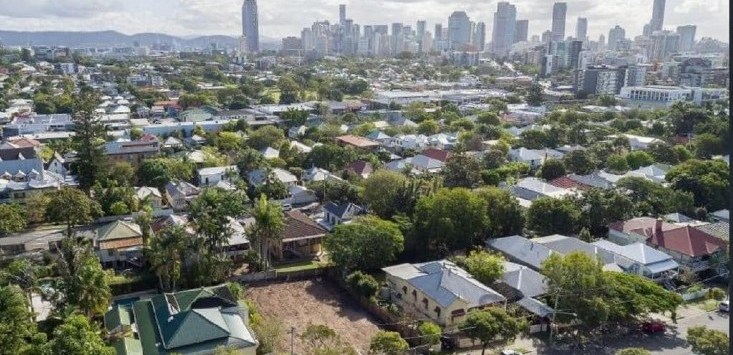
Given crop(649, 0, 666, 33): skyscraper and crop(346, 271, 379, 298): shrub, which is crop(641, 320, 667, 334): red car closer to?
crop(346, 271, 379, 298): shrub

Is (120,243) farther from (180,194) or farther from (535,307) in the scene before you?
(535,307)

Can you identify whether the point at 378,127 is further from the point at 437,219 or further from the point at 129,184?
the point at 437,219

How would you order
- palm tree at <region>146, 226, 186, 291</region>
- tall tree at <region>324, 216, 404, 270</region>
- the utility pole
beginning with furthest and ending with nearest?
tall tree at <region>324, 216, 404, 270</region> < palm tree at <region>146, 226, 186, 291</region> < the utility pole

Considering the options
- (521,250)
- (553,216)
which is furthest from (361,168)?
(521,250)

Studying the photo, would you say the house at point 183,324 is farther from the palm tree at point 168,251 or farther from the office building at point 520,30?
the office building at point 520,30

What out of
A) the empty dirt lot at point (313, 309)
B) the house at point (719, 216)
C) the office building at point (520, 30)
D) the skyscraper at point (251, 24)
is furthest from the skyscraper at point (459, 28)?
the empty dirt lot at point (313, 309)

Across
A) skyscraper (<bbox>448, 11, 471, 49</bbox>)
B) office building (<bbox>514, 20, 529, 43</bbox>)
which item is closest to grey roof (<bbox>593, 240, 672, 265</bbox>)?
skyscraper (<bbox>448, 11, 471, 49</bbox>)

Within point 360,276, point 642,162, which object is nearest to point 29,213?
point 360,276
